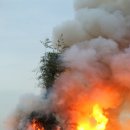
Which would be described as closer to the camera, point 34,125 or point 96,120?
point 96,120

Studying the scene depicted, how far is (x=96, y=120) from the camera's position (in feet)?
150

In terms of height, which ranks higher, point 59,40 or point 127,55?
point 59,40

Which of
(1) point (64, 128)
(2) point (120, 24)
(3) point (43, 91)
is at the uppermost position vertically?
(2) point (120, 24)

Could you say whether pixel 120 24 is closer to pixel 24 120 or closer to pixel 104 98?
pixel 104 98

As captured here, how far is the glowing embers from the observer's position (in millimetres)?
45719

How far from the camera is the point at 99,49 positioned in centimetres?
4531

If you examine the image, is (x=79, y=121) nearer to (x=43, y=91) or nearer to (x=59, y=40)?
(x=43, y=91)

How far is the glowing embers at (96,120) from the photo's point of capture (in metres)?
45.7

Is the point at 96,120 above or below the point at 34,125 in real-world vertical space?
below

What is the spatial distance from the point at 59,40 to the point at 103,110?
8.35 metres

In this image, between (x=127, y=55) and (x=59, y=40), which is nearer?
(x=127, y=55)

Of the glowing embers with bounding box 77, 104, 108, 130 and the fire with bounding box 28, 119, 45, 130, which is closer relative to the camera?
the glowing embers with bounding box 77, 104, 108, 130

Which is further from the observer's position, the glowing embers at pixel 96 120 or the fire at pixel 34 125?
the fire at pixel 34 125

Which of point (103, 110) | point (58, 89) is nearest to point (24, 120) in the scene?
point (58, 89)
